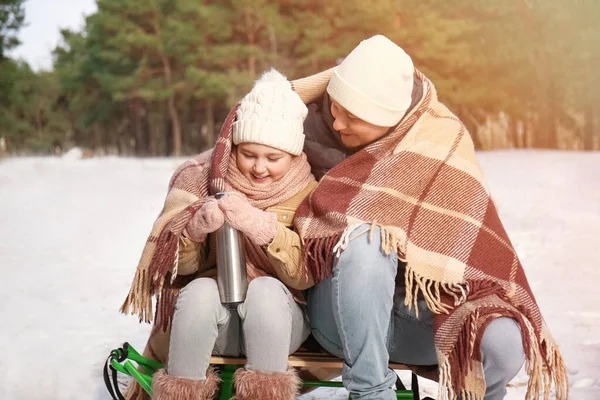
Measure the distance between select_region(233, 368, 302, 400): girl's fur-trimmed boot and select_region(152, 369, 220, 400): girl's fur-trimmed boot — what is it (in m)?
0.07

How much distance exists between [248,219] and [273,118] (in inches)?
11.8

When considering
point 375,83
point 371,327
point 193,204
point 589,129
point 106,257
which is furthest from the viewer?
Result: point 589,129

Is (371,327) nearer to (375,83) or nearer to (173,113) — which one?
(375,83)

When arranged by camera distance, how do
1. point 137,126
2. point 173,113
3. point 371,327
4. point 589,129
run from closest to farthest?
point 371,327
point 589,129
point 173,113
point 137,126

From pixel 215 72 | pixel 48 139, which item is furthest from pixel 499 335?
pixel 48 139

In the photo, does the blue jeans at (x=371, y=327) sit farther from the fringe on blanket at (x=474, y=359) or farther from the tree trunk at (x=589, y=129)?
the tree trunk at (x=589, y=129)

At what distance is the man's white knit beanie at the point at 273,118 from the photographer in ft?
6.15

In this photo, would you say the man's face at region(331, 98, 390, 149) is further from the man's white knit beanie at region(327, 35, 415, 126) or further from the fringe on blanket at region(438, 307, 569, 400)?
the fringe on blanket at region(438, 307, 569, 400)

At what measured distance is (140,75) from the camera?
1457cm

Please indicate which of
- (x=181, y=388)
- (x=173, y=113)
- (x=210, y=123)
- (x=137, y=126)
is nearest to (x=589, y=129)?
(x=210, y=123)

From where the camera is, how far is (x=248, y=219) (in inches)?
67.1

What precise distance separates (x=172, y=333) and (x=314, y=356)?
13.9 inches

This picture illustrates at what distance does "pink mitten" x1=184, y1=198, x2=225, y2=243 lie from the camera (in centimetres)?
170

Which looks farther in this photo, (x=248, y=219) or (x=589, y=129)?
(x=589, y=129)
